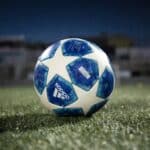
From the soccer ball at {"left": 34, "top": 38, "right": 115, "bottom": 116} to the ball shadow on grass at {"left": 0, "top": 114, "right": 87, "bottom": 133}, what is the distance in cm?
11

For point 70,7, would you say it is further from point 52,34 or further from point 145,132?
point 145,132

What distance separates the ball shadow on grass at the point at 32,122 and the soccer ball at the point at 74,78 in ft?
0.37

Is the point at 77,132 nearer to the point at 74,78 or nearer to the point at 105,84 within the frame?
the point at 74,78

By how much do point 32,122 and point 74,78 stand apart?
0.66m

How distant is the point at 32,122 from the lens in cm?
397

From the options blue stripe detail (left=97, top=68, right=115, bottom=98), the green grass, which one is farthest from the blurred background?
the green grass

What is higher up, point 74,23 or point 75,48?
point 75,48

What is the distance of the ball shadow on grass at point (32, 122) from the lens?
3.64 meters

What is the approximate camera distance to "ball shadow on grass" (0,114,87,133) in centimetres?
364

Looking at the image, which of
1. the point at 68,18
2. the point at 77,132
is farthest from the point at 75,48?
the point at 68,18

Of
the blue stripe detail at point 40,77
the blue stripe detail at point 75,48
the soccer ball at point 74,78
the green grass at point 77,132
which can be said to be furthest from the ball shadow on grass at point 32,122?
the blue stripe detail at point 75,48

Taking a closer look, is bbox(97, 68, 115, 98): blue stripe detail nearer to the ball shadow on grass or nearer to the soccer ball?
the soccer ball

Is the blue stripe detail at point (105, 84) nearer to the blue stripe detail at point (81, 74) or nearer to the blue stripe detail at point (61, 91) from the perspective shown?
the blue stripe detail at point (81, 74)

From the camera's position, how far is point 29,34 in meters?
31.3
